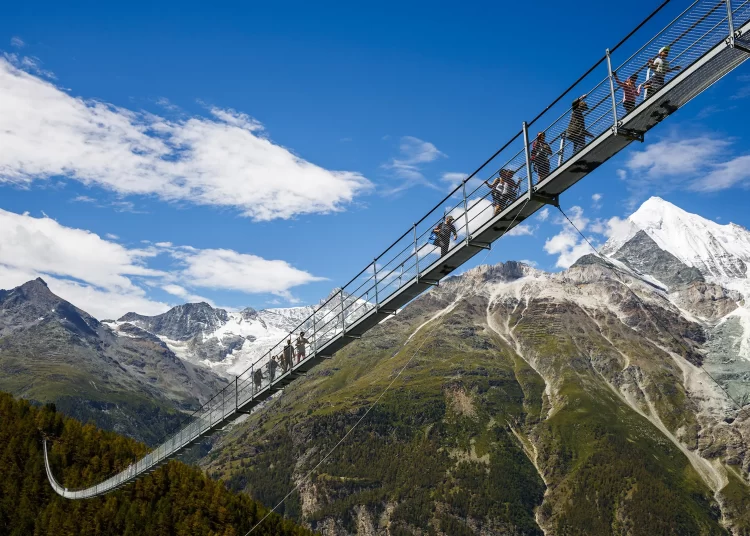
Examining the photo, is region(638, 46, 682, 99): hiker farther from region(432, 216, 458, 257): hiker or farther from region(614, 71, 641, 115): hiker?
region(432, 216, 458, 257): hiker

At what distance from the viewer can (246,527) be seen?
471 ft

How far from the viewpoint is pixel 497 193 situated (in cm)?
2938

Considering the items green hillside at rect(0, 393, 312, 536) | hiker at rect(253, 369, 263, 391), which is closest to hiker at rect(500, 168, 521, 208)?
hiker at rect(253, 369, 263, 391)

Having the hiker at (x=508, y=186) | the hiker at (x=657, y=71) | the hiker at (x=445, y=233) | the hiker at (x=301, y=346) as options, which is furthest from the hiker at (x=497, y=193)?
the hiker at (x=301, y=346)

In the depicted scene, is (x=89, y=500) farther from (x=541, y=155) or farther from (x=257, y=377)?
(x=541, y=155)

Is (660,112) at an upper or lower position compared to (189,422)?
upper

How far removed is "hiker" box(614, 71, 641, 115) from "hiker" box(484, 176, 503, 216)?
606 centimetres

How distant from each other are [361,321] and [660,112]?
1613 centimetres

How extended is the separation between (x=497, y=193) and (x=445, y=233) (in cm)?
355

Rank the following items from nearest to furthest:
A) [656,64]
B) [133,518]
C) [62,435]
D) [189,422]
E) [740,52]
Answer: [740,52]
[656,64]
[189,422]
[133,518]
[62,435]

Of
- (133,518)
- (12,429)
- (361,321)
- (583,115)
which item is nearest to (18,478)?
(12,429)

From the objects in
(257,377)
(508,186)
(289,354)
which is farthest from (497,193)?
(257,377)

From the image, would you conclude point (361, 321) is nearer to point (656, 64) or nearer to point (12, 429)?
point (656, 64)

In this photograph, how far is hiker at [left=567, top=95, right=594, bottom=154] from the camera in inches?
1025
